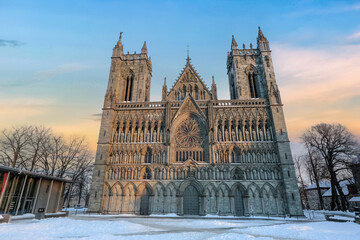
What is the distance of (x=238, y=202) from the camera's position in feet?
85.3

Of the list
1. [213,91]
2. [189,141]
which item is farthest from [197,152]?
[213,91]

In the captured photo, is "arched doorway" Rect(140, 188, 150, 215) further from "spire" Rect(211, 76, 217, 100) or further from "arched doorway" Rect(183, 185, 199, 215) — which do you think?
"spire" Rect(211, 76, 217, 100)

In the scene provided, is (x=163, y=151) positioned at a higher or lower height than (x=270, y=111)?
lower

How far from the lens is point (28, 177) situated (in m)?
21.6

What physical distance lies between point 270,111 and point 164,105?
16.2 metres

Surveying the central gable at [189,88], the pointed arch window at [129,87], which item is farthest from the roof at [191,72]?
the pointed arch window at [129,87]

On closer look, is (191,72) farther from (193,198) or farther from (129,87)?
(193,198)

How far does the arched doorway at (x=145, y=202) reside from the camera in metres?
26.3

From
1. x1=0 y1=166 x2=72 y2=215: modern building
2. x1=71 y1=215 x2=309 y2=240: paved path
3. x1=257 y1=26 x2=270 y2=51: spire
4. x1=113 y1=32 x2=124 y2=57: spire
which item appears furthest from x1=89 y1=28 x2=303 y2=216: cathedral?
x1=71 y1=215 x2=309 y2=240: paved path

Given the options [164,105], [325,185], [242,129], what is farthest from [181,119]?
[325,185]

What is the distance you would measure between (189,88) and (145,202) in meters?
19.0

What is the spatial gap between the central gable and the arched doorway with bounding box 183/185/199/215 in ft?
47.5

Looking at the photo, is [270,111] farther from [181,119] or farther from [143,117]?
[143,117]

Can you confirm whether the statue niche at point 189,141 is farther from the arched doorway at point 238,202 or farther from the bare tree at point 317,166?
the bare tree at point 317,166
